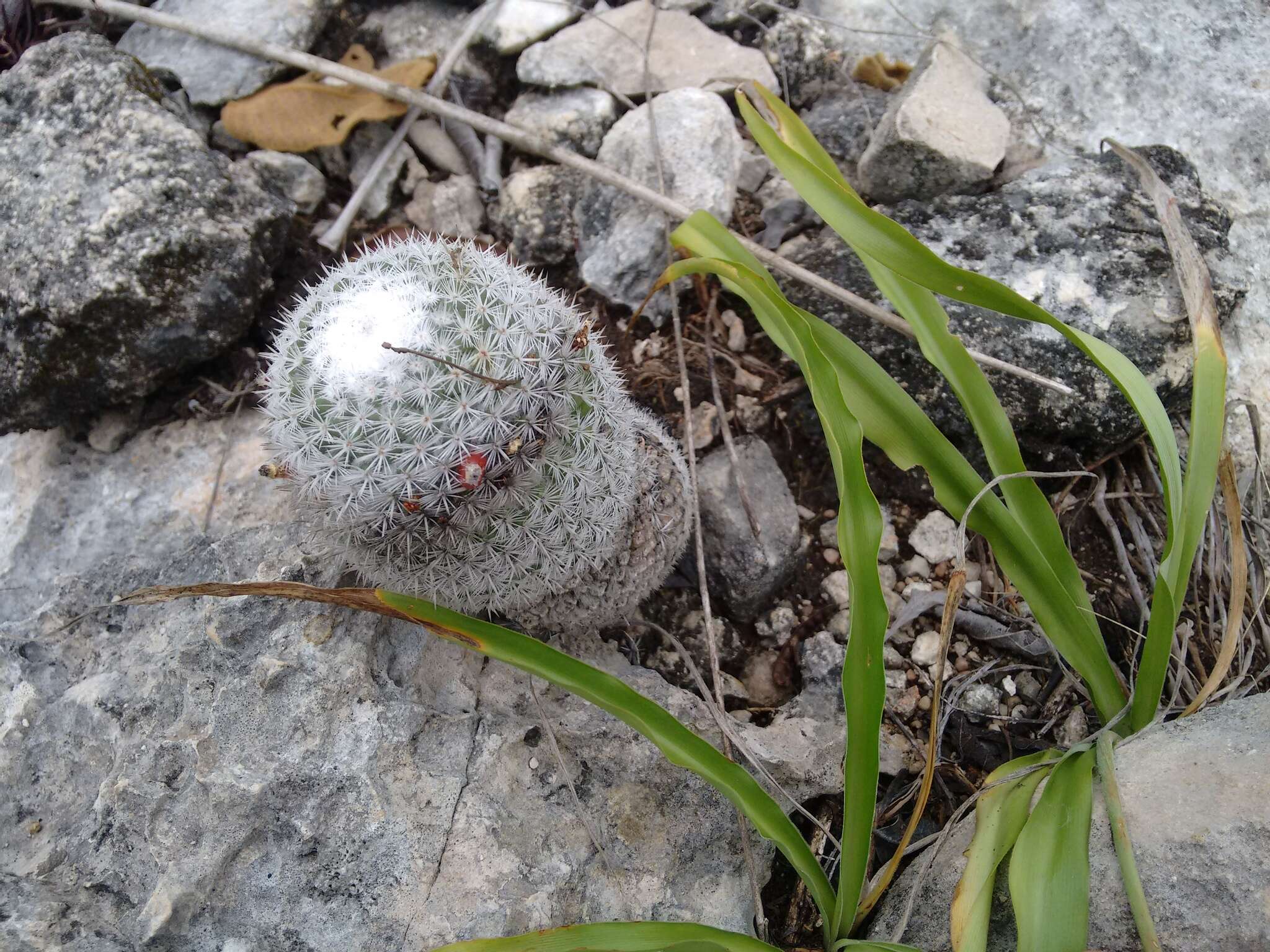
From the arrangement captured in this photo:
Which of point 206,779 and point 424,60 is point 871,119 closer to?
point 424,60

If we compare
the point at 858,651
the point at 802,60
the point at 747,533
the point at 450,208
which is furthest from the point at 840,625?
the point at 802,60

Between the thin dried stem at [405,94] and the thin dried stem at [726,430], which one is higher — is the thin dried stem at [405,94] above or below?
above

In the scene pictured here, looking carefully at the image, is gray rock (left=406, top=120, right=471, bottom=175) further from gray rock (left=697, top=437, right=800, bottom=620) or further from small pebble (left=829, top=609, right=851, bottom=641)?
small pebble (left=829, top=609, right=851, bottom=641)

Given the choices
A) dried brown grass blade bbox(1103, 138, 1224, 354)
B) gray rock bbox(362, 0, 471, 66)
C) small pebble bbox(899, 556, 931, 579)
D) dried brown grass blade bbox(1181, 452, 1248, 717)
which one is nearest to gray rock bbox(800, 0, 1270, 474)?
dried brown grass blade bbox(1103, 138, 1224, 354)

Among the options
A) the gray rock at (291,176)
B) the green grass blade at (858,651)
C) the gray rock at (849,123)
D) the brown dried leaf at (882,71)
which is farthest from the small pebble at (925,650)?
the gray rock at (291,176)

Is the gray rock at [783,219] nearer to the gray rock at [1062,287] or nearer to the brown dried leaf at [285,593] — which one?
the gray rock at [1062,287]

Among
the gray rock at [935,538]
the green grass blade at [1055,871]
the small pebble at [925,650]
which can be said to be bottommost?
the small pebble at [925,650]

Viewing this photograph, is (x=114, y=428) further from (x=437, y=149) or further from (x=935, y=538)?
(x=935, y=538)
